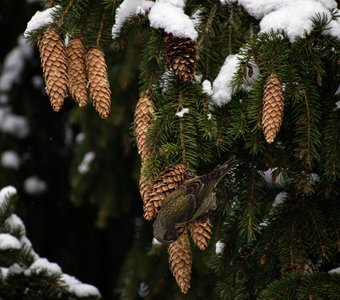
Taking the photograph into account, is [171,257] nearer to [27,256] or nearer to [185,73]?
[185,73]

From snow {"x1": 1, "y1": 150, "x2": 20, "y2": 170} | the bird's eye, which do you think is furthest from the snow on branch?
snow {"x1": 1, "y1": 150, "x2": 20, "y2": 170}

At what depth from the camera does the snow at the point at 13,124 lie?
15.1 ft

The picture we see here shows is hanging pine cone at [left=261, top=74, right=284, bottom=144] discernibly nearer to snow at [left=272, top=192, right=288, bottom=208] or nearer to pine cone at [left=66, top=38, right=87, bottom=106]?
snow at [left=272, top=192, right=288, bottom=208]

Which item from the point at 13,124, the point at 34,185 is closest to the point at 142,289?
the point at 34,185

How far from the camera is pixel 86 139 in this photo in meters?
4.15

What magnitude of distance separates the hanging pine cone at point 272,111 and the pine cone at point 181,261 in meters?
0.32

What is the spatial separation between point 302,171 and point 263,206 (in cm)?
23

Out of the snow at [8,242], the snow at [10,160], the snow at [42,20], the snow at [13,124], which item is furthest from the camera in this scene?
the snow at [13,124]

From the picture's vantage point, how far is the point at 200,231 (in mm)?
1611

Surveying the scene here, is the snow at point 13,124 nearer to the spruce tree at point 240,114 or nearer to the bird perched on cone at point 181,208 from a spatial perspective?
the spruce tree at point 240,114

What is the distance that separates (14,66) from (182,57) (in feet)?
10.6

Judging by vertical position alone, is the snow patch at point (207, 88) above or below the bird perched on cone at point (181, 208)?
above

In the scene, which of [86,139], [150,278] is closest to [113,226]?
[86,139]

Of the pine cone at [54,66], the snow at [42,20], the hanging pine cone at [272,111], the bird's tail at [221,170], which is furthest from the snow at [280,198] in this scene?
the snow at [42,20]
